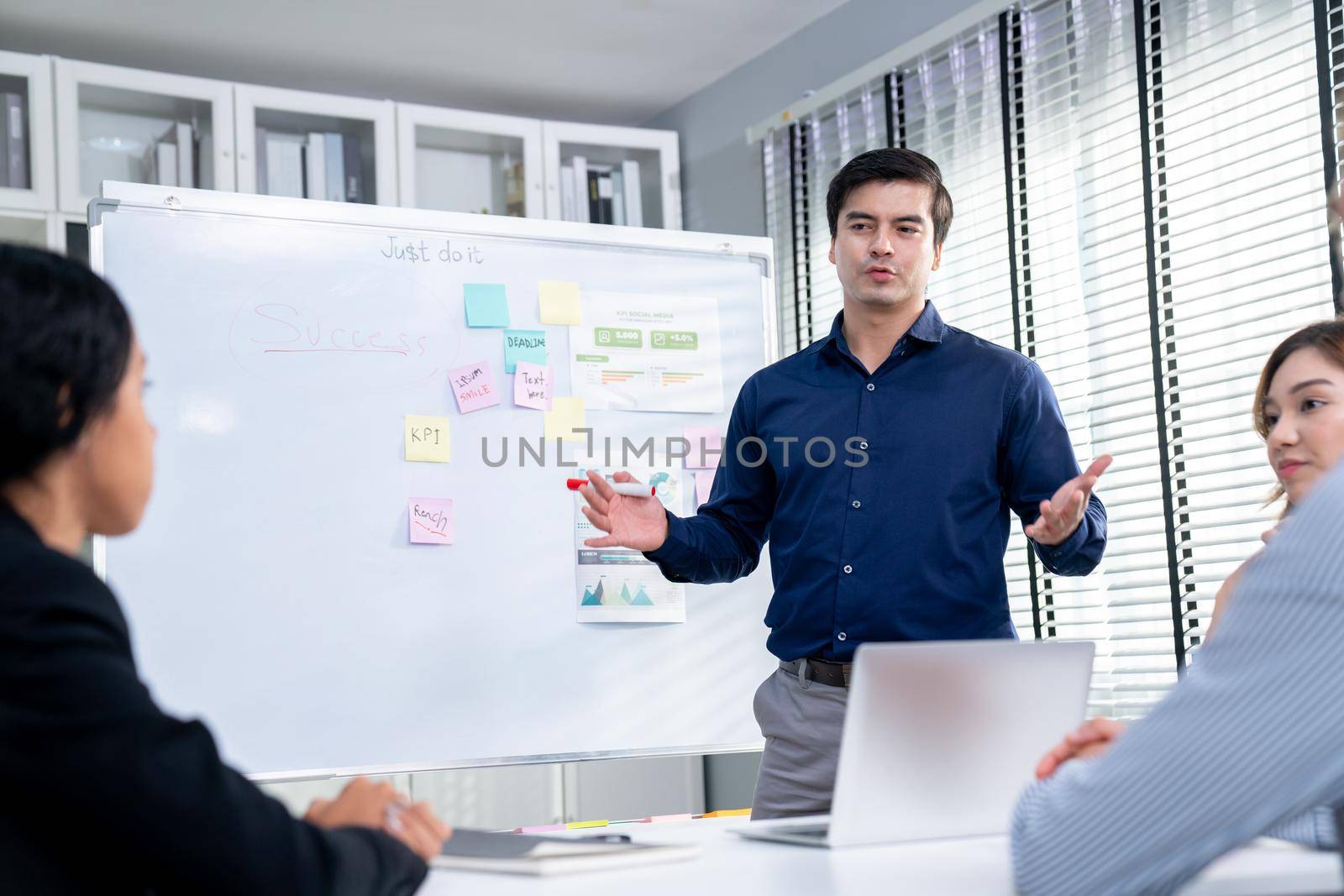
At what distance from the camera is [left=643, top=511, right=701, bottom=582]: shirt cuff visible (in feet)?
6.77

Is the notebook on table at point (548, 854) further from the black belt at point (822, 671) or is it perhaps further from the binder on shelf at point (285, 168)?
the binder on shelf at point (285, 168)

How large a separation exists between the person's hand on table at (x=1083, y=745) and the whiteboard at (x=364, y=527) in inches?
71.4

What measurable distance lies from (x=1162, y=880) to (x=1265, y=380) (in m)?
1.34

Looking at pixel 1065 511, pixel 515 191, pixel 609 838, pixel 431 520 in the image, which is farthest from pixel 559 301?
pixel 609 838

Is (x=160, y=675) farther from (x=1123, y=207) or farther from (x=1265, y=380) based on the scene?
(x=1123, y=207)

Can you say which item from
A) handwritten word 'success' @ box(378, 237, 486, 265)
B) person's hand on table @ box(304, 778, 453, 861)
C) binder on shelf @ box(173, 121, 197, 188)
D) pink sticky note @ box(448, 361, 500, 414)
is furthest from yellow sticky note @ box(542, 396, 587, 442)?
person's hand on table @ box(304, 778, 453, 861)

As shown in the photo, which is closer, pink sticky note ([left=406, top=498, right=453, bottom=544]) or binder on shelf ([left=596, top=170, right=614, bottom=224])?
pink sticky note ([left=406, top=498, right=453, bottom=544])

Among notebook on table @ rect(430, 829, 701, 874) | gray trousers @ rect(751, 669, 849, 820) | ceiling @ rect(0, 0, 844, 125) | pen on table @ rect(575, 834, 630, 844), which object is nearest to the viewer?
notebook on table @ rect(430, 829, 701, 874)


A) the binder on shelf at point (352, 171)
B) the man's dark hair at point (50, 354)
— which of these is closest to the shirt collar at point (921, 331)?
the man's dark hair at point (50, 354)

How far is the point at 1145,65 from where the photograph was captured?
2.64 m

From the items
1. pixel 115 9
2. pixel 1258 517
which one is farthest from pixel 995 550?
pixel 115 9

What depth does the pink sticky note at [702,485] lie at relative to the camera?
2.97 meters

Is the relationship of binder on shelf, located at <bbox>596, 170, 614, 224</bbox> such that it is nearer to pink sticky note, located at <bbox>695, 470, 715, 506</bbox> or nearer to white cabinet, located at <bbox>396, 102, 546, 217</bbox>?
white cabinet, located at <bbox>396, 102, 546, 217</bbox>

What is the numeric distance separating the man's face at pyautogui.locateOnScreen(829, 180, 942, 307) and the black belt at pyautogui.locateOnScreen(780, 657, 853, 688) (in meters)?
0.60
